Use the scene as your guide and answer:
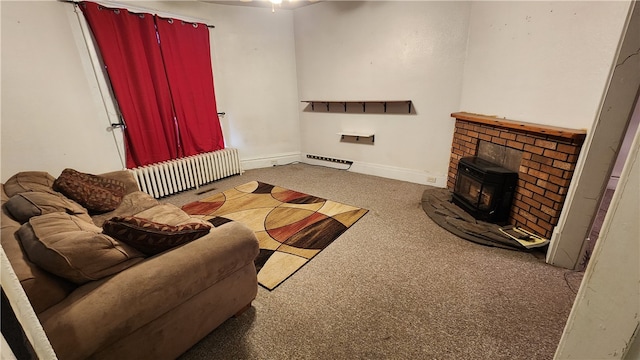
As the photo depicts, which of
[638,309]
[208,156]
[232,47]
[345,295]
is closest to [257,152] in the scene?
[208,156]

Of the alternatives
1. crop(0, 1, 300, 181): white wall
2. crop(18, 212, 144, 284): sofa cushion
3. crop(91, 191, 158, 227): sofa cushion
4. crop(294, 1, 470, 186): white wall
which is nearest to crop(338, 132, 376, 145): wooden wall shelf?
crop(294, 1, 470, 186): white wall

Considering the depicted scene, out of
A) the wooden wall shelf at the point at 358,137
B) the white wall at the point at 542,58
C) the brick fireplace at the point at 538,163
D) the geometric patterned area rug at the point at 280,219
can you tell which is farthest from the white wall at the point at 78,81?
the brick fireplace at the point at 538,163

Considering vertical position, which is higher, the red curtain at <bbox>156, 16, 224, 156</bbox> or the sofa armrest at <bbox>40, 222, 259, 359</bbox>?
the red curtain at <bbox>156, 16, 224, 156</bbox>

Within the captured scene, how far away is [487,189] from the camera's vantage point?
2525 millimetres

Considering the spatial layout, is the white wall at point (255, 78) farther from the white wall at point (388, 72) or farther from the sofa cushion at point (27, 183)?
the sofa cushion at point (27, 183)

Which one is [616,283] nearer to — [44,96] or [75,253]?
[75,253]

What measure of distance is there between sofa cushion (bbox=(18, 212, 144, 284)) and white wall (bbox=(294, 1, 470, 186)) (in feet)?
11.4

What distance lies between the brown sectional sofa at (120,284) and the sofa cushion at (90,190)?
1.74ft

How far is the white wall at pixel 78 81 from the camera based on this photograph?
8.28 ft

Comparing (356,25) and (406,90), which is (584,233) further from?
(356,25)

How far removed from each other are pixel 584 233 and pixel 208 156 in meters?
4.24

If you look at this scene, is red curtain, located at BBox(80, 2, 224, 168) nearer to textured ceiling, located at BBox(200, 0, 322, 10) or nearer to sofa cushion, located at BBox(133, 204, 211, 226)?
textured ceiling, located at BBox(200, 0, 322, 10)

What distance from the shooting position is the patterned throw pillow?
126 centimetres

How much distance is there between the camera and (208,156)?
13.0ft
